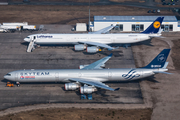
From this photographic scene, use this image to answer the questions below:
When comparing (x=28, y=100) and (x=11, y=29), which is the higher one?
(x=11, y=29)

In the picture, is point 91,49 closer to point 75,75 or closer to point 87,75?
point 87,75

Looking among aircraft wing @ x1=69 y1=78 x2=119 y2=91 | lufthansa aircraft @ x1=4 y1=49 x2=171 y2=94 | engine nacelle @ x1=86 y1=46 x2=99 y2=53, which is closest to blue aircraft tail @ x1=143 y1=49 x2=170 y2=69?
lufthansa aircraft @ x1=4 y1=49 x2=171 y2=94

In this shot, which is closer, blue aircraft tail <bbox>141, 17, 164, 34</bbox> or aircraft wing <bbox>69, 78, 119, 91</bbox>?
aircraft wing <bbox>69, 78, 119, 91</bbox>

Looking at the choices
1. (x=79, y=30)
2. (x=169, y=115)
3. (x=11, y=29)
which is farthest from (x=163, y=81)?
(x=11, y=29)

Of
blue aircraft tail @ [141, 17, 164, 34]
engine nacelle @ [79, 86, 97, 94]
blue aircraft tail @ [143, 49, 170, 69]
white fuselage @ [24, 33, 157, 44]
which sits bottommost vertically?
engine nacelle @ [79, 86, 97, 94]

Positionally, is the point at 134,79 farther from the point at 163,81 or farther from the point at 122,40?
the point at 122,40

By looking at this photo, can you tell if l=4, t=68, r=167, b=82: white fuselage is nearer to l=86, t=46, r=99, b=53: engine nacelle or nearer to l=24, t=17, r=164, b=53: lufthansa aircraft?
l=86, t=46, r=99, b=53: engine nacelle

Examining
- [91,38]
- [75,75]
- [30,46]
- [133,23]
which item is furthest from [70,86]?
[133,23]

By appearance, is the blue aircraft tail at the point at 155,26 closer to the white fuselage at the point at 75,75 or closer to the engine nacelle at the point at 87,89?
Result: the white fuselage at the point at 75,75
